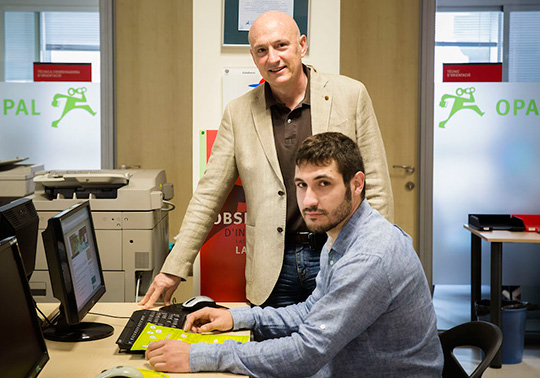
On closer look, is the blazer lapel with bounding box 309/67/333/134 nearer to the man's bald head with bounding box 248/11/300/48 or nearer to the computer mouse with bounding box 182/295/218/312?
the man's bald head with bounding box 248/11/300/48

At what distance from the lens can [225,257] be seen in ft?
9.04

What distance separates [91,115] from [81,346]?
3029mm

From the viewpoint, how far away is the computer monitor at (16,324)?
121 cm

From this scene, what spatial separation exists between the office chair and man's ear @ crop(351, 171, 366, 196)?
0.56 m

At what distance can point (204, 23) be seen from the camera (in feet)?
9.48

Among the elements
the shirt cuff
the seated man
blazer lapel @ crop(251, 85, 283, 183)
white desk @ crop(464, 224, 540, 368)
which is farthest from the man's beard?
white desk @ crop(464, 224, 540, 368)

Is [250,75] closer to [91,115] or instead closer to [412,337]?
[412,337]

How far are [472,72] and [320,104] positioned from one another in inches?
101

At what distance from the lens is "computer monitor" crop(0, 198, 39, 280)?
68.2 inches

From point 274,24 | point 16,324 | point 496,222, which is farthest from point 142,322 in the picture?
point 496,222

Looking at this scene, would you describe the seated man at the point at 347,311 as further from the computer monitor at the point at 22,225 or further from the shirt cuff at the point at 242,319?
the computer monitor at the point at 22,225

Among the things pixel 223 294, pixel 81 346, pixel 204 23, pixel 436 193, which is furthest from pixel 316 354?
pixel 436 193

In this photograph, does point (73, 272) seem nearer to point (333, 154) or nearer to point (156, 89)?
point (333, 154)

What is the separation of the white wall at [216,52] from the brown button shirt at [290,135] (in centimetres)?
55
